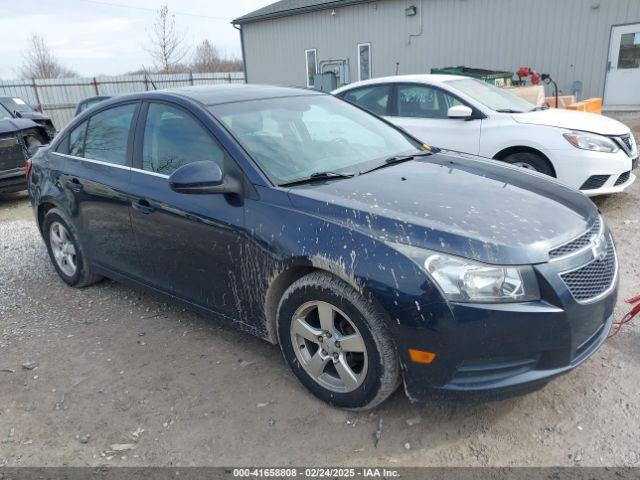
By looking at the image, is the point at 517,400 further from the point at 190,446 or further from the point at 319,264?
the point at 190,446

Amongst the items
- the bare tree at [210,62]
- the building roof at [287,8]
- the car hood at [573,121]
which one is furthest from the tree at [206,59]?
the car hood at [573,121]

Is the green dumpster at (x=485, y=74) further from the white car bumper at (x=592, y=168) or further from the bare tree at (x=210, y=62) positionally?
the bare tree at (x=210, y=62)

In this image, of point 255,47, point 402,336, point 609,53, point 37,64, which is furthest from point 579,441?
point 37,64

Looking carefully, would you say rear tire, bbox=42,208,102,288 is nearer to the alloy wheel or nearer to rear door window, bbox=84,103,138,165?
rear door window, bbox=84,103,138,165

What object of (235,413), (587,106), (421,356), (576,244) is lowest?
(235,413)

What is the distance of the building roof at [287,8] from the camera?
18.3 metres

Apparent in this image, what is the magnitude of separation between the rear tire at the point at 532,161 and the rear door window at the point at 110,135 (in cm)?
413

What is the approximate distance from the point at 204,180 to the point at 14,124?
6771mm

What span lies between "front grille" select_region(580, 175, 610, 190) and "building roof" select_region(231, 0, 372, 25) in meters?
14.3

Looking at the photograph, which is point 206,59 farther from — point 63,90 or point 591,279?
point 591,279

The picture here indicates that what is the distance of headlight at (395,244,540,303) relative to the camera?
218cm

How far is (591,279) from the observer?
2.37m

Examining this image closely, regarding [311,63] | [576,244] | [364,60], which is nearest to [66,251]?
[576,244]

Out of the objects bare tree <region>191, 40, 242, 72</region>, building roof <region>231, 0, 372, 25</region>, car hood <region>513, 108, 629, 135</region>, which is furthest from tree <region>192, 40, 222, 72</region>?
car hood <region>513, 108, 629, 135</region>
